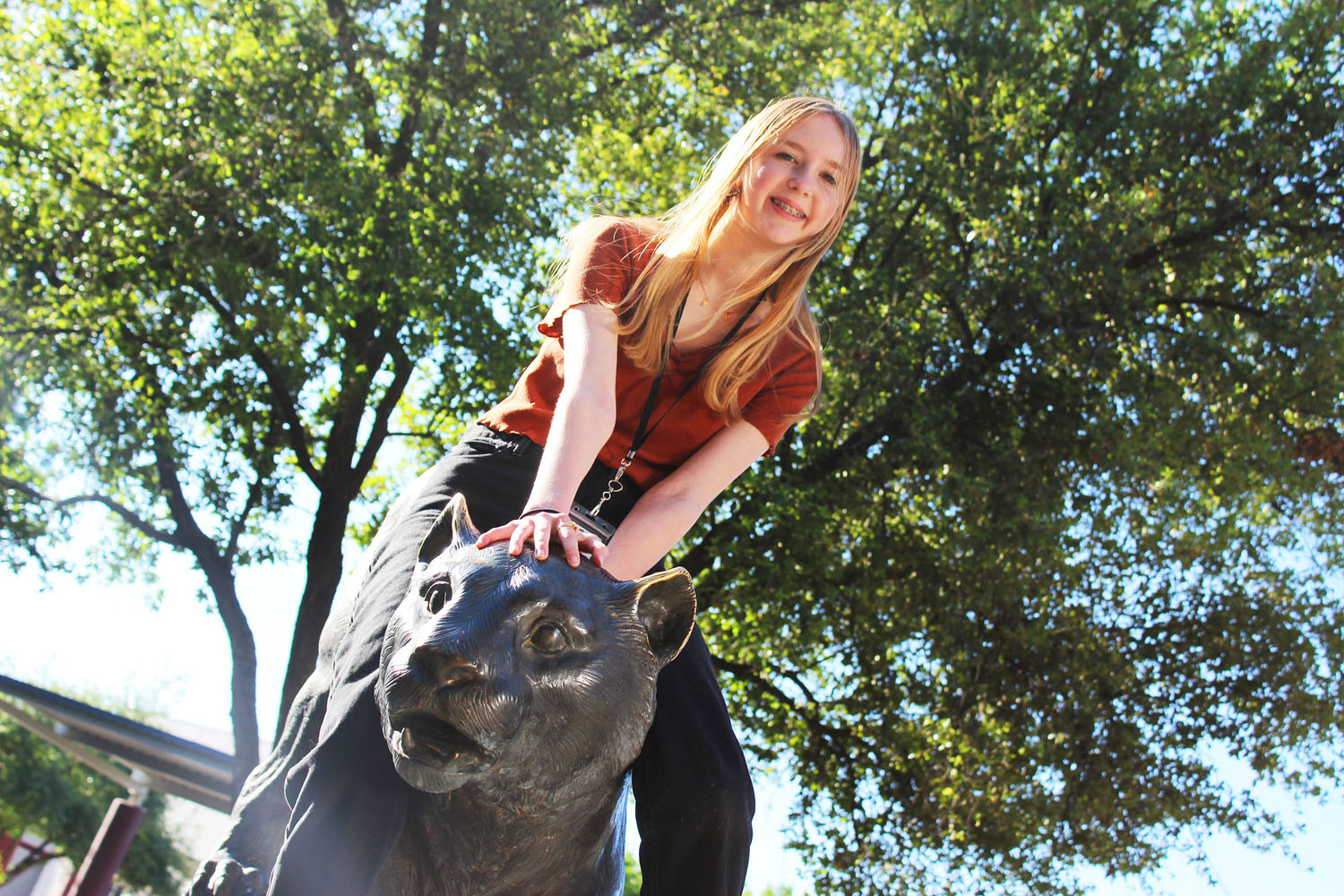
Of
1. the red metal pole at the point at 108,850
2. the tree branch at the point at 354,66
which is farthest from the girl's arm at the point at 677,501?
the red metal pole at the point at 108,850

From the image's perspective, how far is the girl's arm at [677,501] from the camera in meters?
2.67

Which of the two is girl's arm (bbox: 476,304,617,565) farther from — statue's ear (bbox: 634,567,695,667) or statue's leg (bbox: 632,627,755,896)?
statue's leg (bbox: 632,627,755,896)

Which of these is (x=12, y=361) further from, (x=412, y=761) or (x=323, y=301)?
Answer: (x=412, y=761)

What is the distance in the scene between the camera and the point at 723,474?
2.95 metres

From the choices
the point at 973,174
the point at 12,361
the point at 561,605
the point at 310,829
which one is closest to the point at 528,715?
the point at 561,605

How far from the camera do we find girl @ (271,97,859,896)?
8.21 feet

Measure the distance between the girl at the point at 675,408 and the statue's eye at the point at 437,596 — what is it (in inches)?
14.3

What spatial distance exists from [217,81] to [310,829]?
11.9 m

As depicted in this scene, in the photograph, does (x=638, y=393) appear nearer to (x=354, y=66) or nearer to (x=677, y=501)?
(x=677, y=501)

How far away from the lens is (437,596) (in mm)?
2039

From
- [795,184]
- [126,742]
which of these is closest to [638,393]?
[795,184]

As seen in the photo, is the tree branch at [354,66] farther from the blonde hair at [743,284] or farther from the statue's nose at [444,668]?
the statue's nose at [444,668]

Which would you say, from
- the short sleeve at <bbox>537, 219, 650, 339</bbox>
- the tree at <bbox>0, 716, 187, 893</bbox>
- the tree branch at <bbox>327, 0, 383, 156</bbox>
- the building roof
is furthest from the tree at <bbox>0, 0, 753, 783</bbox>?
the tree at <bbox>0, 716, 187, 893</bbox>

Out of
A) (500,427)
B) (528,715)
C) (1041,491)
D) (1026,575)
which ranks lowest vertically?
(528,715)
